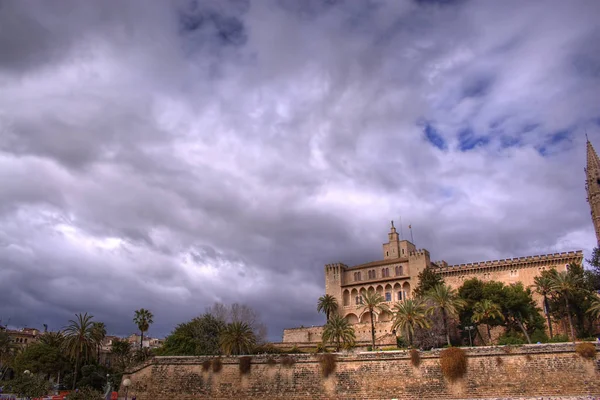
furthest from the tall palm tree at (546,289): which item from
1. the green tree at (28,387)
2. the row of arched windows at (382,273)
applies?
the green tree at (28,387)

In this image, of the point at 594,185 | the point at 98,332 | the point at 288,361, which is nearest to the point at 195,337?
the point at 98,332

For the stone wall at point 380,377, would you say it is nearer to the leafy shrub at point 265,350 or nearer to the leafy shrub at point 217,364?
the leafy shrub at point 217,364

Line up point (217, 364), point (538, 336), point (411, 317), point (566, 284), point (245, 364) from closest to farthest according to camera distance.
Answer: point (245, 364) < point (217, 364) < point (411, 317) < point (566, 284) < point (538, 336)

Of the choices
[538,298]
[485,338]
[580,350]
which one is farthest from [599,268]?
[580,350]

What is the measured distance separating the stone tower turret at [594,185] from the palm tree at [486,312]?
1353 inches

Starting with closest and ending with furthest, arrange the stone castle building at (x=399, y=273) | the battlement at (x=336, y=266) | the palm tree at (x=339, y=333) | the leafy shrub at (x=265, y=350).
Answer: the palm tree at (x=339, y=333), the leafy shrub at (x=265, y=350), the stone castle building at (x=399, y=273), the battlement at (x=336, y=266)

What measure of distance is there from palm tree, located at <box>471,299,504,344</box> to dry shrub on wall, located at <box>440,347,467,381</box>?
1841 centimetres

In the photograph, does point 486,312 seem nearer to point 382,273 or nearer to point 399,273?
point 399,273

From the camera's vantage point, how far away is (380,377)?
3847 centimetres

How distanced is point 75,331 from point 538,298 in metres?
54.9

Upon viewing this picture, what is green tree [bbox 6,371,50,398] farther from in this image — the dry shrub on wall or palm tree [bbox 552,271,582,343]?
palm tree [bbox 552,271,582,343]

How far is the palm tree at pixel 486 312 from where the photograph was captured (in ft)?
177

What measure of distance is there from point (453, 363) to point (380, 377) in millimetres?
5513

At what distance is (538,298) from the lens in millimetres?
62906
